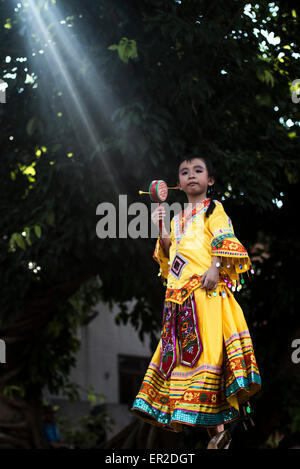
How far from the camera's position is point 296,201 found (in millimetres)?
6906

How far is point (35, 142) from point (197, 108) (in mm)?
1748

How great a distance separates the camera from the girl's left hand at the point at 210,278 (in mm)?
3340

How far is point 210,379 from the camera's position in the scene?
128 inches

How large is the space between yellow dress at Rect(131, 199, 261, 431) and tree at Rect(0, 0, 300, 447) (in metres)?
2.02

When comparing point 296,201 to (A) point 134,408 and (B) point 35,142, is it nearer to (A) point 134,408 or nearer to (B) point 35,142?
(B) point 35,142

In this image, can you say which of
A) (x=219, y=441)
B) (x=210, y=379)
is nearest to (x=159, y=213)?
(x=210, y=379)

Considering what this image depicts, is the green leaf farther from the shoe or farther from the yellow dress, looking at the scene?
the shoe

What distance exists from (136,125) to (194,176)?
2.08 metres

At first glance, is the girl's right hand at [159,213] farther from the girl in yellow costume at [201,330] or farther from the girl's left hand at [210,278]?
the girl's left hand at [210,278]

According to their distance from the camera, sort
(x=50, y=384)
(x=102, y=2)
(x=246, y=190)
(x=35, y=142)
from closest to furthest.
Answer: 1. (x=246, y=190)
2. (x=102, y=2)
3. (x=35, y=142)
4. (x=50, y=384)

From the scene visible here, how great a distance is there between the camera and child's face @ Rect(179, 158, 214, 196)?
11.7 feet

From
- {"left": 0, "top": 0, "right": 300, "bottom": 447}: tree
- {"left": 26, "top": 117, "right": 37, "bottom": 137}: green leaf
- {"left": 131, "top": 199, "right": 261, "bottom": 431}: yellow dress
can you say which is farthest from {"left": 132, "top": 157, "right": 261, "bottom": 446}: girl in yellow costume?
{"left": 26, "top": 117, "right": 37, "bottom": 137}: green leaf

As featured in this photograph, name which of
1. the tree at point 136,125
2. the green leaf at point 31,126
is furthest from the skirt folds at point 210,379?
the green leaf at point 31,126
